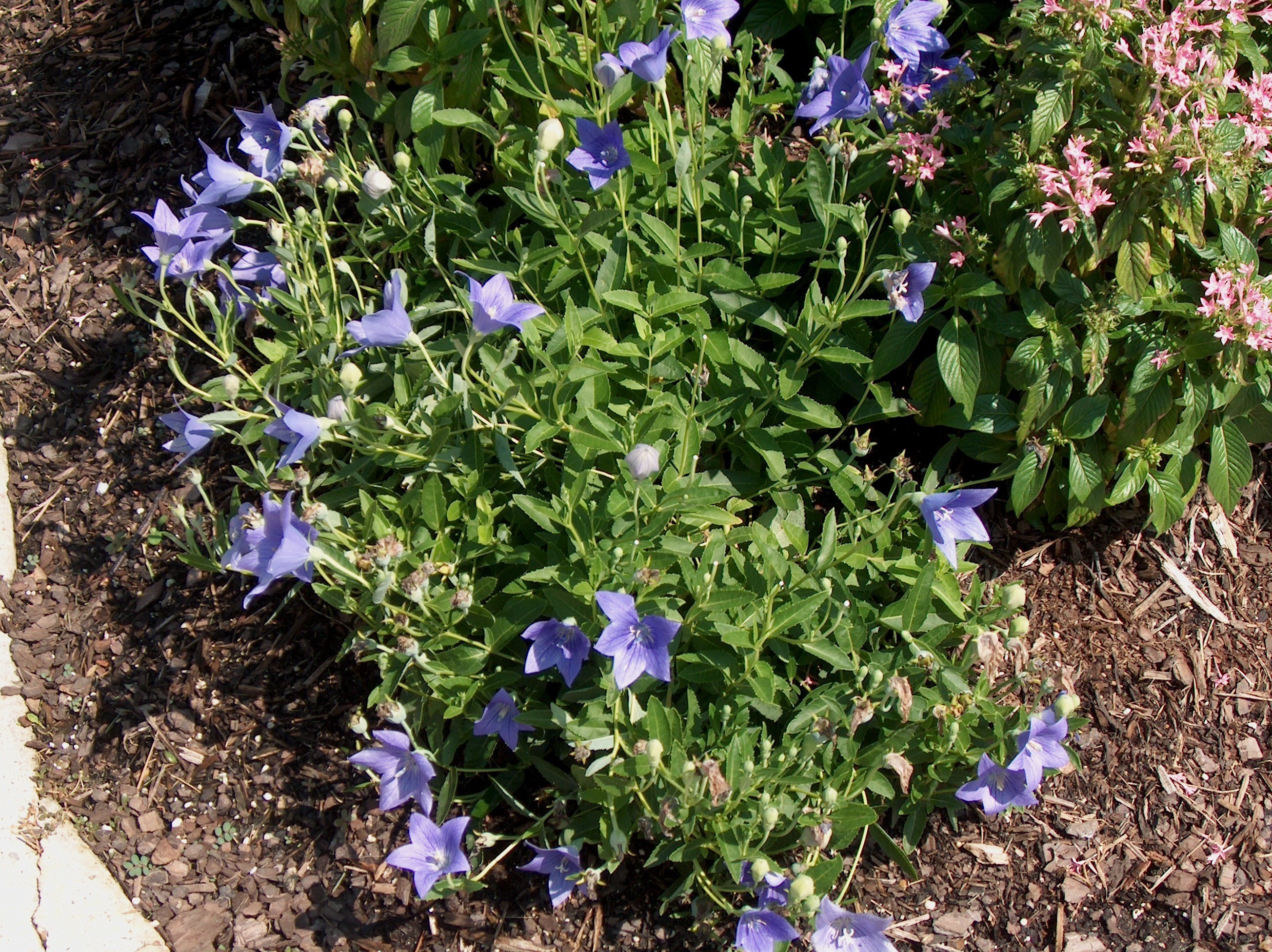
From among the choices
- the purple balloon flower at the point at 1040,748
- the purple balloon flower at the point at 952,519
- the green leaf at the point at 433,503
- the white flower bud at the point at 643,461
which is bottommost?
the purple balloon flower at the point at 1040,748

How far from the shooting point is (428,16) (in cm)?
307

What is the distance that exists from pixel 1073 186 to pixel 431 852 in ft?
7.24

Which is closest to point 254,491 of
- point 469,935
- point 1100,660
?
point 469,935

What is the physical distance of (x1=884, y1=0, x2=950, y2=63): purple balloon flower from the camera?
8.88ft

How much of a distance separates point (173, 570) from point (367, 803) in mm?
1054

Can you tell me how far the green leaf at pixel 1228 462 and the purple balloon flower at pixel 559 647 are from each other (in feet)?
6.04

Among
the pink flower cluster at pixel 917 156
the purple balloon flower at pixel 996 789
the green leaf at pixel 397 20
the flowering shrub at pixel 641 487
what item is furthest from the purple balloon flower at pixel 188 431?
the purple balloon flower at pixel 996 789

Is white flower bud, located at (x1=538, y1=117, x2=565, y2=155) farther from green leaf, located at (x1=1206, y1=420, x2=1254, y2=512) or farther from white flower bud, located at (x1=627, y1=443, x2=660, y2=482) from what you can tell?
green leaf, located at (x1=1206, y1=420, x2=1254, y2=512)

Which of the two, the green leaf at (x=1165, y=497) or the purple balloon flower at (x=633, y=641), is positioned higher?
the purple balloon flower at (x=633, y=641)

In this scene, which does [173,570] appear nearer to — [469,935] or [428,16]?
[469,935]

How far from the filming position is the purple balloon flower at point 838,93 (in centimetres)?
262

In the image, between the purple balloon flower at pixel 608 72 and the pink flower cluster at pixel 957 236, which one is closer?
→ the purple balloon flower at pixel 608 72

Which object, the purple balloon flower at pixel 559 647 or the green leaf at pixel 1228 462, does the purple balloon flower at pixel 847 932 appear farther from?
the green leaf at pixel 1228 462

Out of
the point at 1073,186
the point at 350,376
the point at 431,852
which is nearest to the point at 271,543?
the point at 350,376
